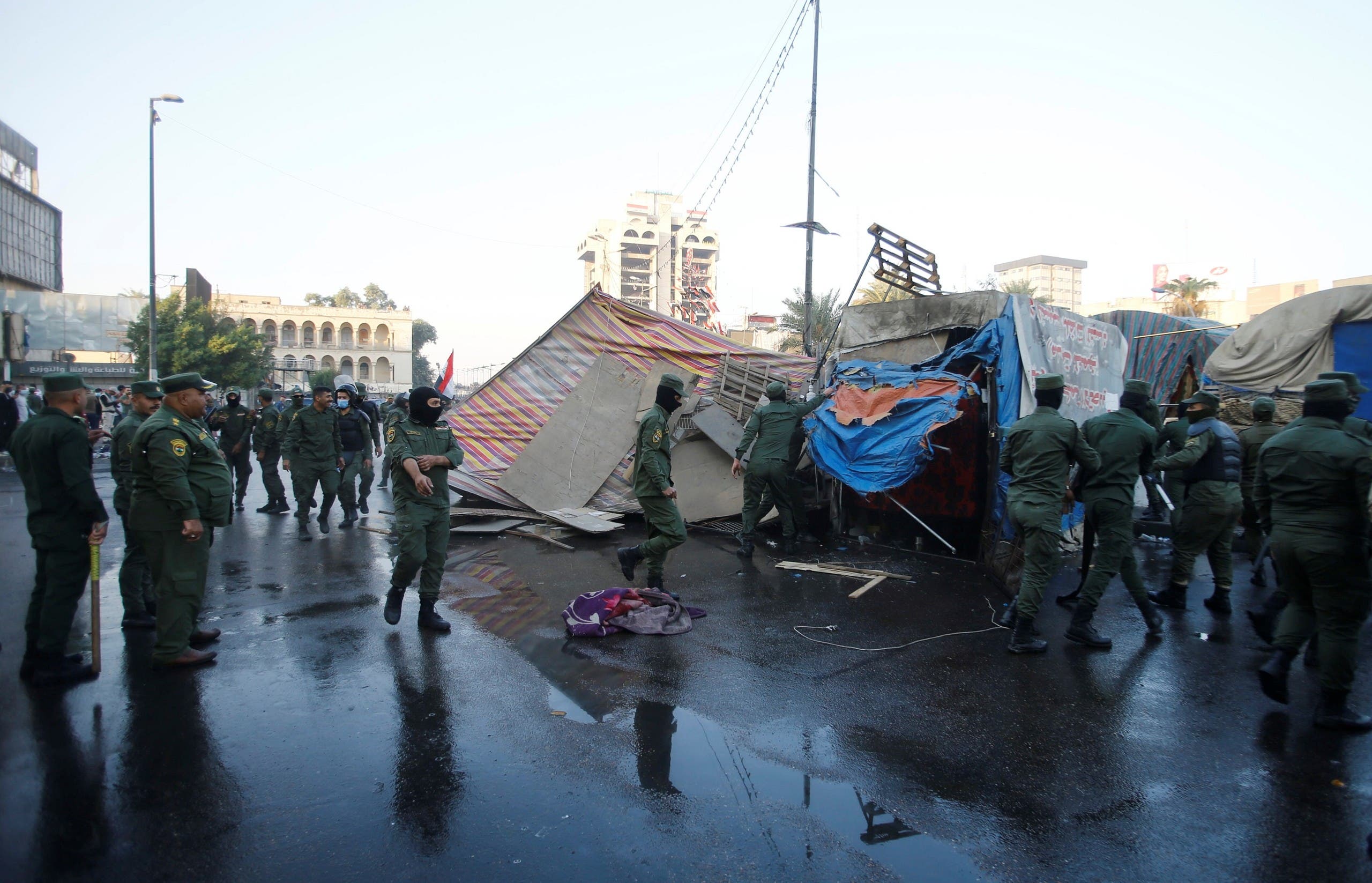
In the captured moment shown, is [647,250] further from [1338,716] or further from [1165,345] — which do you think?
[1338,716]

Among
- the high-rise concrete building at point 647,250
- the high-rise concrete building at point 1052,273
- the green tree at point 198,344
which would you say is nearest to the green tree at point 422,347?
the high-rise concrete building at point 647,250

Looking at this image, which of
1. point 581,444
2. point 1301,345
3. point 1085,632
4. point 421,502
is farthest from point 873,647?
point 1301,345

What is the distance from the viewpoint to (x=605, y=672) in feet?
15.8

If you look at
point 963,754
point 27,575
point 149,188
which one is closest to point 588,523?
point 27,575

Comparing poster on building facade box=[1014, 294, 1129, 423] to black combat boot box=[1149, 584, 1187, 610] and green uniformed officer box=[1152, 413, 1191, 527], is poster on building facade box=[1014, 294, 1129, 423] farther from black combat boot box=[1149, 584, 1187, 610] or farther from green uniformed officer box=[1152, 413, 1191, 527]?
black combat boot box=[1149, 584, 1187, 610]

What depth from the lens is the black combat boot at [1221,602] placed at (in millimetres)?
6375

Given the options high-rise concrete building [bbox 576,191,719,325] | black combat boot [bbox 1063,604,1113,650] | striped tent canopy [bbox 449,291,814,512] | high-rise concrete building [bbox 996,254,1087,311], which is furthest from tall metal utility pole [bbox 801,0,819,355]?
high-rise concrete building [bbox 996,254,1087,311]

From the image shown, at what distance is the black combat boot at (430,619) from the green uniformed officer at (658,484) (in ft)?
5.50

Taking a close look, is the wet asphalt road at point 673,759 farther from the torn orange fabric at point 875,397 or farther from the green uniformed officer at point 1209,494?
the torn orange fabric at point 875,397

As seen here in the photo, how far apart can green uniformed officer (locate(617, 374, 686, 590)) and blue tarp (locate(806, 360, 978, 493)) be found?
96.7 inches

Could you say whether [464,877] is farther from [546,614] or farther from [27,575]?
[27,575]

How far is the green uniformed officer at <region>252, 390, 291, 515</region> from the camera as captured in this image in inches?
434

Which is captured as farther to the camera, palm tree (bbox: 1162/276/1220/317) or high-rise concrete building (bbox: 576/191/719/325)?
high-rise concrete building (bbox: 576/191/719/325)

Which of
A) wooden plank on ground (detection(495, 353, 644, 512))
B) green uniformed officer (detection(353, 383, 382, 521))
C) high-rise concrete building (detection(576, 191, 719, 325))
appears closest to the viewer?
wooden plank on ground (detection(495, 353, 644, 512))
